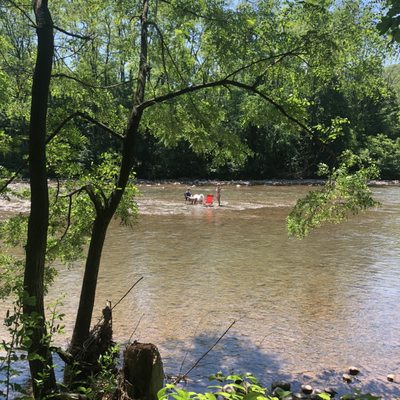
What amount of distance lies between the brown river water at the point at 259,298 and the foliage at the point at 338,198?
2495mm

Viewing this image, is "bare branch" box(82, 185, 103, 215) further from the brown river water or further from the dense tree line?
the brown river water

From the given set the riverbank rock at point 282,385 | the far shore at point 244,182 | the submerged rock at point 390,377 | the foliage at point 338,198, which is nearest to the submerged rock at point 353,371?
the submerged rock at point 390,377

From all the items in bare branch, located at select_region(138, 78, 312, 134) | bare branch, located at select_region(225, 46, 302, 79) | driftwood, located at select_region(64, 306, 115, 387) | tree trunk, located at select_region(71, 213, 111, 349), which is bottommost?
driftwood, located at select_region(64, 306, 115, 387)

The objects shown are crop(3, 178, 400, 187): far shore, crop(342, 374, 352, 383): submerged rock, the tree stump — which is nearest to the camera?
the tree stump

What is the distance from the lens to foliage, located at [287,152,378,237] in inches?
232

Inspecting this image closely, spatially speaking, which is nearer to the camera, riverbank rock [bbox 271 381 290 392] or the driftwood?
the driftwood

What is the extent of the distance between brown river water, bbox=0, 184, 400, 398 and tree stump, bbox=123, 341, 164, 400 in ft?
6.67

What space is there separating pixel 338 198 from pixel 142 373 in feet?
10.8

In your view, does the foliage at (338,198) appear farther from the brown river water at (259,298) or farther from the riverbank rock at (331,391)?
the brown river water at (259,298)

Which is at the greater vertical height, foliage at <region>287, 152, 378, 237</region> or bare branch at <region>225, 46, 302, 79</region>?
bare branch at <region>225, 46, 302, 79</region>

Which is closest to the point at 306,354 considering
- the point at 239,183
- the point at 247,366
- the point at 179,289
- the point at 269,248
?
the point at 247,366

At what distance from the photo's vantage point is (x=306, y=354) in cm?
773

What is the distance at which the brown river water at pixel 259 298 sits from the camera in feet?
24.7

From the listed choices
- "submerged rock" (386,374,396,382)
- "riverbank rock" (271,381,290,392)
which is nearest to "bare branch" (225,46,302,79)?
"riverbank rock" (271,381,290,392)
